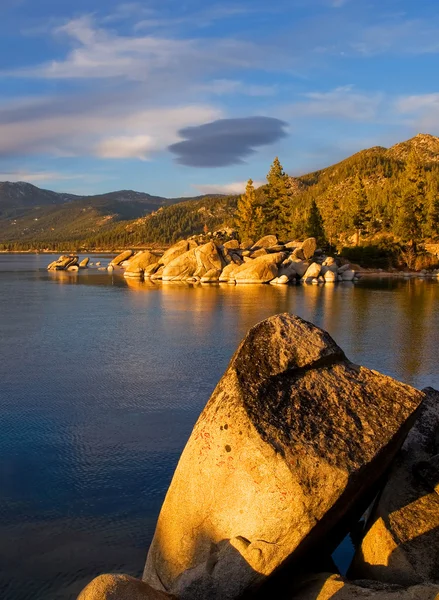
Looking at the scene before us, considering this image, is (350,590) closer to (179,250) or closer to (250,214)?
(179,250)

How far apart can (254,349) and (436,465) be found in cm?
371

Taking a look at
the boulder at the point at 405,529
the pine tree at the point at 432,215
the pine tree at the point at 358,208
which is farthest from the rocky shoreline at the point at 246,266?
the boulder at the point at 405,529

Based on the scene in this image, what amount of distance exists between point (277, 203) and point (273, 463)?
10174cm

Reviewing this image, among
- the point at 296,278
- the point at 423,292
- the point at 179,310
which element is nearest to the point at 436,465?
the point at 179,310

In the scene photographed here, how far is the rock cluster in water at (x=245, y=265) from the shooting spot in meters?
75.5

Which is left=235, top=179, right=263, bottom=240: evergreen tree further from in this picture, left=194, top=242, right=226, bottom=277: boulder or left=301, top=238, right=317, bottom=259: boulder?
left=194, top=242, right=226, bottom=277: boulder

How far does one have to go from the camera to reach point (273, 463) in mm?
7473

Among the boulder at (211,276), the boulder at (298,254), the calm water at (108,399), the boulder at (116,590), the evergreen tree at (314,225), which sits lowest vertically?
the calm water at (108,399)

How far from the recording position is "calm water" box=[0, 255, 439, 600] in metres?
10.9

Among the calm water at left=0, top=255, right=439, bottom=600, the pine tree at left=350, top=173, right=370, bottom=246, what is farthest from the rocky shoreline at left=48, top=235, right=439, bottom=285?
the calm water at left=0, top=255, right=439, bottom=600

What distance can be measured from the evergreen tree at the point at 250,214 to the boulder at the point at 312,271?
32.7 m

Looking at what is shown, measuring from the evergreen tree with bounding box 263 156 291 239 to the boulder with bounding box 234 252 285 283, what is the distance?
32.2 m

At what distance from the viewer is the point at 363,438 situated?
794 cm

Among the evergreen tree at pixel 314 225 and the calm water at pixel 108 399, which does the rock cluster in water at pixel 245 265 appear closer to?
the evergreen tree at pixel 314 225
